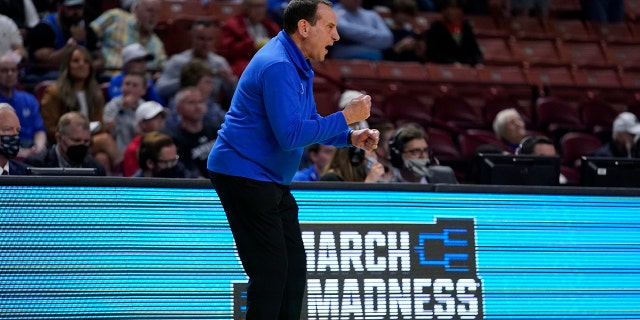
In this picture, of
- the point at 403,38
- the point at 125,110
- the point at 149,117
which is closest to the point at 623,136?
the point at 403,38

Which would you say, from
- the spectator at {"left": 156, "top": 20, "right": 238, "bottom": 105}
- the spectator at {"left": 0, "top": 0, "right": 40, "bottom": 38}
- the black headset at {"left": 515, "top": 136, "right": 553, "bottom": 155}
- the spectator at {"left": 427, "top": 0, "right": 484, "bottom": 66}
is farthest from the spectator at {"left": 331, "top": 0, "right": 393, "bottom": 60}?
the black headset at {"left": 515, "top": 136, "right": 553, "bottom": 155}

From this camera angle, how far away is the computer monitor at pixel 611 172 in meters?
7.22

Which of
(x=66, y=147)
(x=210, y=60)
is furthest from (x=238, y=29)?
(x=66, y=147)

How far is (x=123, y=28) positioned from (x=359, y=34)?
2.84 metres

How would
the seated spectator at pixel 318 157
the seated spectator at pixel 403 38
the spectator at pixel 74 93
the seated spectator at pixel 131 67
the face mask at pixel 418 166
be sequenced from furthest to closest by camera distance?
the seated spectator at pixel 403 38 → the seated spectator at pixel 131 67 → the spectator at pixel 74 93 → the seated spectator at pixel 318 157 → the face mask at pixel 418 166

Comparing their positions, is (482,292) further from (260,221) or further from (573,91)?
(573,91)

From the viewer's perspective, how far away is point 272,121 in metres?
4.36

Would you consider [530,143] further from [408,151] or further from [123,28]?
[123,28]

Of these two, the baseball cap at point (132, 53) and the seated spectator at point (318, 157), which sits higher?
the baseball cap at point (132, 53)

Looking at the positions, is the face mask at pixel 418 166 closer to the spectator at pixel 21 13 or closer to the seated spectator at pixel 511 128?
the seated spectator at pixel 511 128

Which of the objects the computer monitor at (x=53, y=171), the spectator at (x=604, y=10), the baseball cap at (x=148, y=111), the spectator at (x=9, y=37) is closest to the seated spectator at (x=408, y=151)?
the baseball cap at (x=148, y=111)

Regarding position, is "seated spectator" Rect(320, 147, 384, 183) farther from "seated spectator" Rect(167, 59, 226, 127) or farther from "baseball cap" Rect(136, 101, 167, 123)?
"seated spectator" Rect(167, 59, 226, 127)

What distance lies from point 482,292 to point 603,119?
7138 millimetres

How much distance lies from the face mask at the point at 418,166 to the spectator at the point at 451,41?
564 centimetres
